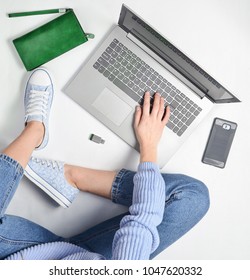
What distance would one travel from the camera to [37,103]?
1.10m

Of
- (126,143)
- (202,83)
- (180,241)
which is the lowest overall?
(180,241)

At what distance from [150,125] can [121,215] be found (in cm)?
28

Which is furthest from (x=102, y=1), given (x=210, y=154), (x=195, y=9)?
(x=210, y=154)

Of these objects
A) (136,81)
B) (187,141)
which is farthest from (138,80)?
(187,141)

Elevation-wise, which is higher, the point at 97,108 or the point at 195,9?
the point at 195,9

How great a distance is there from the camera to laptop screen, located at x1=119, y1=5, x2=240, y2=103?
3.09 ft

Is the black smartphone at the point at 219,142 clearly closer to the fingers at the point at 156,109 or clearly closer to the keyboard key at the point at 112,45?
the fingers at the point at 156,109

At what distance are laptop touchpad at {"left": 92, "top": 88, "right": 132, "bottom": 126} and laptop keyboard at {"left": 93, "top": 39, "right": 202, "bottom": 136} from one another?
3 centimetres

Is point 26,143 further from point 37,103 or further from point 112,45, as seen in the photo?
point 112,45

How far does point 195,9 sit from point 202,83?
0.21 meters

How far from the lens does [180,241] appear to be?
3.67 feet

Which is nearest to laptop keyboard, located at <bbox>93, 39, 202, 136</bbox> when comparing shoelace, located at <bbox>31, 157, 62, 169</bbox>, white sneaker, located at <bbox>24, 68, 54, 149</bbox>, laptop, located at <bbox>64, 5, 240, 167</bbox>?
laptop, located at <bbox>64, 5, 240, 167</bbox>

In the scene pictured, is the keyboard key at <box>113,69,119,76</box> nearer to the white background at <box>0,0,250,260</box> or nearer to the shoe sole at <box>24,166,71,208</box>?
the white background at <box>0,0,250,260</box>
